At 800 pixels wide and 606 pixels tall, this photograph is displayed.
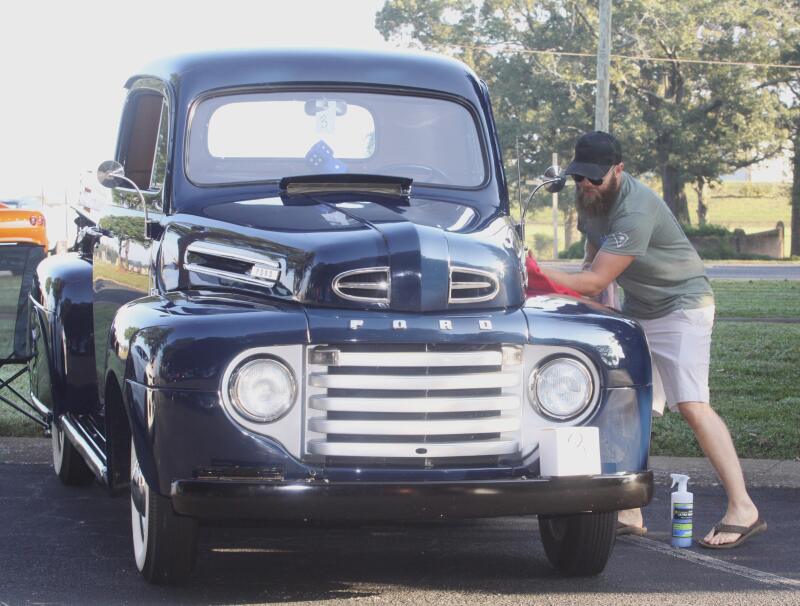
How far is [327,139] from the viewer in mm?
6281

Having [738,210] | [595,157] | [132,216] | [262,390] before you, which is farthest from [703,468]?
[738,210]

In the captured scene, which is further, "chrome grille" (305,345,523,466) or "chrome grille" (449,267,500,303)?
"chrome grille" (449,267,500,303)

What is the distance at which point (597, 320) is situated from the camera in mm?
5145

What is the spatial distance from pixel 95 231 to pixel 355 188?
77.1 inches

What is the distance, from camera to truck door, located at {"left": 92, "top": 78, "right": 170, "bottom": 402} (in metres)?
6.19

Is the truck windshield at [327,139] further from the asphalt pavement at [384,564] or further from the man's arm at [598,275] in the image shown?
the asphalt pavement at [384,564]

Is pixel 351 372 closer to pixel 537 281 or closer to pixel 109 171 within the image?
pixel 537 281

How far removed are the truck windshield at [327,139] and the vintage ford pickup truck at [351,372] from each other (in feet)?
0.31

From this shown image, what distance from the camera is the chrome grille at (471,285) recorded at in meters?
5.07

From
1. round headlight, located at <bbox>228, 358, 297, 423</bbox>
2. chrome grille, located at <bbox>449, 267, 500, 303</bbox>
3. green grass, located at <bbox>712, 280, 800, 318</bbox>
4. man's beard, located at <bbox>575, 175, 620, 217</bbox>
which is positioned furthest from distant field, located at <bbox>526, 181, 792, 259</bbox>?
round headlight, located at <bbox>228, 358, 297, 423</bbox>

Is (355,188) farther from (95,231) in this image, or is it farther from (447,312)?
(95,231)

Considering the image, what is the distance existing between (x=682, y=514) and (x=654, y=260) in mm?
1155

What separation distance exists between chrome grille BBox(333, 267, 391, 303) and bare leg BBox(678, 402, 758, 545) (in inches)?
78.4

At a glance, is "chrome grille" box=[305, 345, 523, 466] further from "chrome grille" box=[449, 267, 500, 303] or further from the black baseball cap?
the black baseball cap
